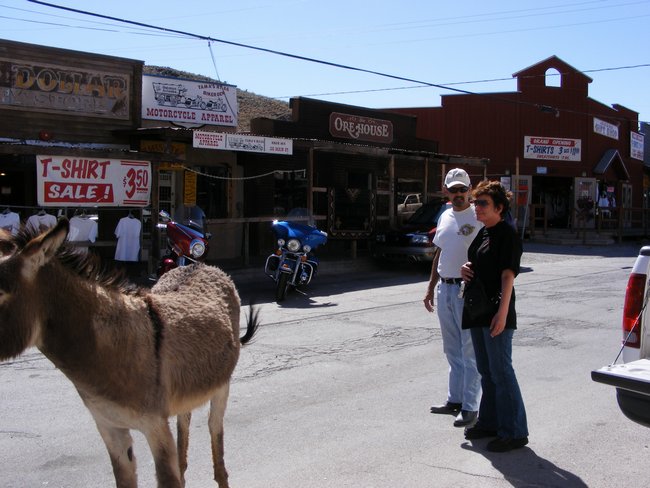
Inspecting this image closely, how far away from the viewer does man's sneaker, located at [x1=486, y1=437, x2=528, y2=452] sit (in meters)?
5.18

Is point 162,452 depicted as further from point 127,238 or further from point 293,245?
point 127,238

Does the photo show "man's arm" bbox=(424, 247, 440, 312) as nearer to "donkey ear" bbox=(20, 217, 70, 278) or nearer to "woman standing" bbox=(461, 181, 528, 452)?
"woman standing" bbox=(461, 181, 528, 452)

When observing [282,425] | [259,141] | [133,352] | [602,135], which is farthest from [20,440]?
[602,135]

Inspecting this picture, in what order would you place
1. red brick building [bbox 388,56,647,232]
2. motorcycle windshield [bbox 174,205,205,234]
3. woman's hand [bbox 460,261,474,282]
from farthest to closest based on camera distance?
red brick building [bbox 388,56,647,232] < motorcycle windshield [bbox 174,205,205,234] < woman's hand [bbox 460,261,474,282]

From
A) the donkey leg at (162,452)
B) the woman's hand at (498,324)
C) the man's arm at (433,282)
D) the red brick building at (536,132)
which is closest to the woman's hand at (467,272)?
the woman's hand at (498,324)

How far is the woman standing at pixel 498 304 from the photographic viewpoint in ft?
16.5

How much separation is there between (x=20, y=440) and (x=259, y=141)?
10741mm

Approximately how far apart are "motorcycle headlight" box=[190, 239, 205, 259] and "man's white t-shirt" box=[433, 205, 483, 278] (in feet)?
22.6

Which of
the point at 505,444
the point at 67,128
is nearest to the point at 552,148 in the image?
the point at 67,128

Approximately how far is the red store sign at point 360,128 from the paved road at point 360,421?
11575 mm

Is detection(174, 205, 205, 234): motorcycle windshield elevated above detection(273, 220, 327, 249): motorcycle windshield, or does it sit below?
above

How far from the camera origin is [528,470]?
15.9 feet

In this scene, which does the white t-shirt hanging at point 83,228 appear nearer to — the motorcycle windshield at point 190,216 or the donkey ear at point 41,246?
the motorcycle windshield at point 190,216

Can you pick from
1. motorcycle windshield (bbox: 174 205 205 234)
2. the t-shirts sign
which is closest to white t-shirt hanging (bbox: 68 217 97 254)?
the t-shirts sign
